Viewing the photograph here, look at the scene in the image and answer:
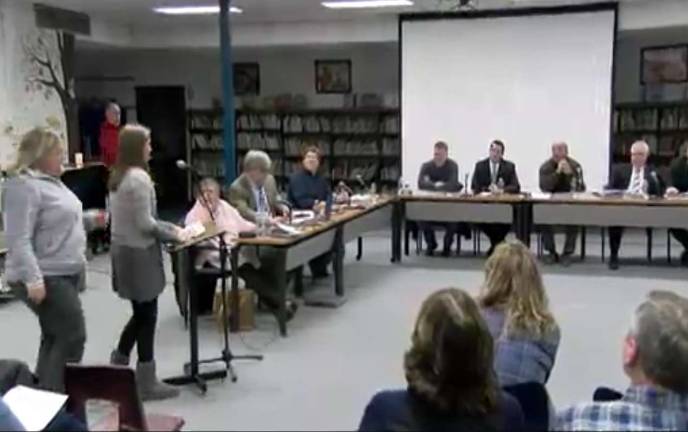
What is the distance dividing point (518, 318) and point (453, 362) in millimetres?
1099

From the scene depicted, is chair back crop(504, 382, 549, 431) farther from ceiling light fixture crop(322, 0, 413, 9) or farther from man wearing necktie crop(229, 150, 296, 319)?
ceiling light fixture crop(322, 0, 413, 9)

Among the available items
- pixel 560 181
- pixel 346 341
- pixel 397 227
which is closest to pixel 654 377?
pixel 346 341

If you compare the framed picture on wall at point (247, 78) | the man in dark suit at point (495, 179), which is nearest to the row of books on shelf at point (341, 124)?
the framed picture on wall at point (247, 78)

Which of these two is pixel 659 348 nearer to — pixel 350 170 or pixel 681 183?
pixel 681 183

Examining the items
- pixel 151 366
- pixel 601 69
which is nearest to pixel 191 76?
pixel 601 69

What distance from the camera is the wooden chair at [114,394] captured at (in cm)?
266

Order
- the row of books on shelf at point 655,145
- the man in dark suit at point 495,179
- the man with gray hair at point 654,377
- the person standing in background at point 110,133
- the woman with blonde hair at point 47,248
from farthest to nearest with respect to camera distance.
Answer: the row of books on shelf at point 655,145 < the person standing in background at point 110,133 < the man in dark suit at point 495,179 < the woman with blonde hair at point 47,248 < the man with gray hair at point 654,377

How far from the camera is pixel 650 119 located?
37.2 feet

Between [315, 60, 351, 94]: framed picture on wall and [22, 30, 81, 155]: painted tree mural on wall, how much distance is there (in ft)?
12.8

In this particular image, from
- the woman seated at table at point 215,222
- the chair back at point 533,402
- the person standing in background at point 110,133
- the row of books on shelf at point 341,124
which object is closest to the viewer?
the chair back at point 533,402

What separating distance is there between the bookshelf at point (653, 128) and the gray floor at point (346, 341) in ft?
10.5

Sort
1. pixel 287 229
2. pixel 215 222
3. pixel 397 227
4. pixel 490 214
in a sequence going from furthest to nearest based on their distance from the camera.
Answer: pixel 397 227, pixel 490 214, pixel 287 229, pixel 215 222

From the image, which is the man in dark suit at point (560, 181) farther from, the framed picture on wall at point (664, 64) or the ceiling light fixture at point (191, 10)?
the ceiling light fixture at point (191, 10)

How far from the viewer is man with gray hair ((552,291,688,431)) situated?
2.05 meters
